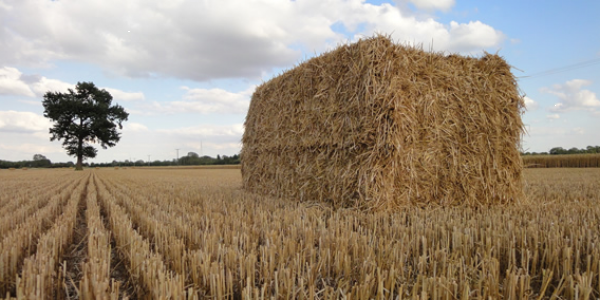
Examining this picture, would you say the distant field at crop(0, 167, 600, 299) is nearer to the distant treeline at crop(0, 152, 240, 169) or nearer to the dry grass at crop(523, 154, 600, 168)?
the dry grass at crop(523, 154, 600, 168)

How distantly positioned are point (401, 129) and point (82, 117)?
158ft

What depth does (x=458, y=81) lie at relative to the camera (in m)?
5.12

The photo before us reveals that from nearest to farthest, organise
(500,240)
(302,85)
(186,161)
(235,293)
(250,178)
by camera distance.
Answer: (235,293), (500,240), (302,85), (250,178), (186,161)

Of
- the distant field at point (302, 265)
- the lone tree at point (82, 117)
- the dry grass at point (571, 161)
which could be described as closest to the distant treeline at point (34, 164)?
the lone tree at point (82, 117)

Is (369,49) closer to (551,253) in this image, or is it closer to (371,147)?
(371,147)

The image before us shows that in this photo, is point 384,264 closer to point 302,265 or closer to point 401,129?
point 302,265

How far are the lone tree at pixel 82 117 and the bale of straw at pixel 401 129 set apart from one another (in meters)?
42.8

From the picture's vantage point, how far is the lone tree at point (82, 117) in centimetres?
4166

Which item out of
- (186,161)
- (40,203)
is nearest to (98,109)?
(186,161)

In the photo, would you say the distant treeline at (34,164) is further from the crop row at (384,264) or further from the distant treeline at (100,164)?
the crop row at (384,264)

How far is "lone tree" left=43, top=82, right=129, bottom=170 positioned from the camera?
41.7m

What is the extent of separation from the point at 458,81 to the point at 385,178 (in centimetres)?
200

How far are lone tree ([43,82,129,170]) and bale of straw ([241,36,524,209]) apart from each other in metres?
42.8

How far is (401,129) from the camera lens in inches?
175
